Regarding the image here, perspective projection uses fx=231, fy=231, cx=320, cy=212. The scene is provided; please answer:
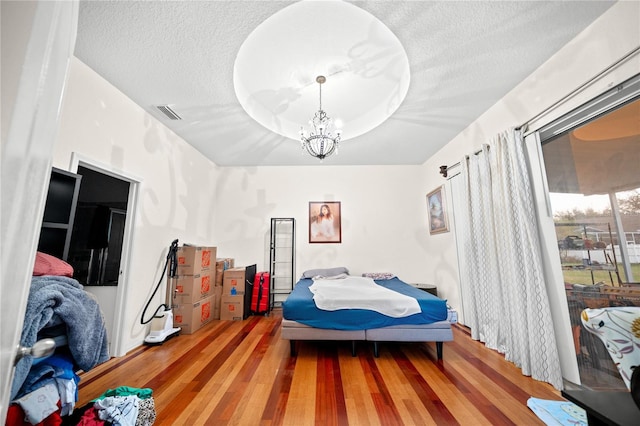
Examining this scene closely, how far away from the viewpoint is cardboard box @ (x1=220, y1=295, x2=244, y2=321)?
3668 mm

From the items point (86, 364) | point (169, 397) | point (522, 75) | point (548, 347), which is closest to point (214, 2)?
point (86, 364)

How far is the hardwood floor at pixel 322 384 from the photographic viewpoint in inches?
62.8

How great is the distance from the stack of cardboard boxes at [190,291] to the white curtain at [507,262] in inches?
143

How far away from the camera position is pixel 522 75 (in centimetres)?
223

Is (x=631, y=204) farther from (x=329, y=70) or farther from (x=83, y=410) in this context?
(x=83, y=410)

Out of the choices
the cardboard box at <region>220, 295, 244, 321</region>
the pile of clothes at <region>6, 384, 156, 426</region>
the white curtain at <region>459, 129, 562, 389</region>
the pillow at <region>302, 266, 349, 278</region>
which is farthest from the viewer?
the pillow at <region>302, 266, 349, 278</region>

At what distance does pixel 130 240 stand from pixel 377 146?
3630 mm

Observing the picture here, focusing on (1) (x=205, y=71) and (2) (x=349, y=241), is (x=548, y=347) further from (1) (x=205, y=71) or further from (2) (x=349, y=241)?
(1) (x=205, y=71)

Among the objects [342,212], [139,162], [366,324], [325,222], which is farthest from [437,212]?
[139,162]

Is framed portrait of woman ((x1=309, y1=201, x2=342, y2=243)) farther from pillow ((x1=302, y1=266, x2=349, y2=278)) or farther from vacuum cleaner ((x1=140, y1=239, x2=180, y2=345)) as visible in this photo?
vacuum cleaner ((x1=140, y1=239, x2=180, y2=345))

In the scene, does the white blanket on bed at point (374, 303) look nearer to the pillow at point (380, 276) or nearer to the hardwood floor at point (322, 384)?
the hardwood floor at point (322, 384)

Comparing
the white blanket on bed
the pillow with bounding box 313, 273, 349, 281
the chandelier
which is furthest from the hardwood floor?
the chandelier

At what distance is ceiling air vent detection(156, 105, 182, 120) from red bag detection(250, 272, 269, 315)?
2643 mm

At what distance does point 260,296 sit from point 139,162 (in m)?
2.59
